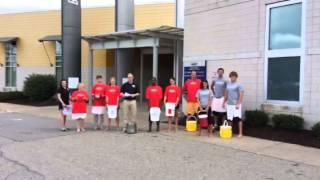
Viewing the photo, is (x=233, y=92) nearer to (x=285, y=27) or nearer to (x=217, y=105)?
(x=217, y=105)

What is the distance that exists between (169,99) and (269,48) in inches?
128

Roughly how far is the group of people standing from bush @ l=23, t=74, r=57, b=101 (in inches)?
521

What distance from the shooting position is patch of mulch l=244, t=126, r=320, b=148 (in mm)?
10945

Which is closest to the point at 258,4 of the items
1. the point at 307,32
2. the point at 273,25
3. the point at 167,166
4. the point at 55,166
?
the point at 273,25

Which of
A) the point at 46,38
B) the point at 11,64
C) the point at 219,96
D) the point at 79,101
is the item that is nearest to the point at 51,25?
the point at 46,38

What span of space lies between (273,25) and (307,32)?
1.36 meters

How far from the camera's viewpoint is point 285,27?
12.9 meters

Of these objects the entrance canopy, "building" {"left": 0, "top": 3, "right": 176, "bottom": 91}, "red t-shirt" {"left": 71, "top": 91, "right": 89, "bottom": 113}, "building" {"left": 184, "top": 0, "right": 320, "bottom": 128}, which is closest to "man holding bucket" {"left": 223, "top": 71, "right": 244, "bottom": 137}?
"building" {"left": 184, "top": 0, "right": 320, "bottom": 128}

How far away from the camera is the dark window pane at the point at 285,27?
12531 millimetres

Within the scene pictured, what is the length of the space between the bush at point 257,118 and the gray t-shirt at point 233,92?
1.26 metres

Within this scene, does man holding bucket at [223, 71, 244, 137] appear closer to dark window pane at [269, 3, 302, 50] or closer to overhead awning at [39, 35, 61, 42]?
dark window pane at [269, 3, 302, 50]

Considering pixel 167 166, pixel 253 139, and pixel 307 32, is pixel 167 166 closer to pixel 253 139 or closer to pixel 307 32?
pixel 253 139

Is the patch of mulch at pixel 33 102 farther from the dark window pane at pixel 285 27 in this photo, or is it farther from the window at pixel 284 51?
the dark window pane at pixel 285 27

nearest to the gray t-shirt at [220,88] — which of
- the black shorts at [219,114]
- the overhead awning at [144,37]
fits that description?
the black shorts at [219,114]
